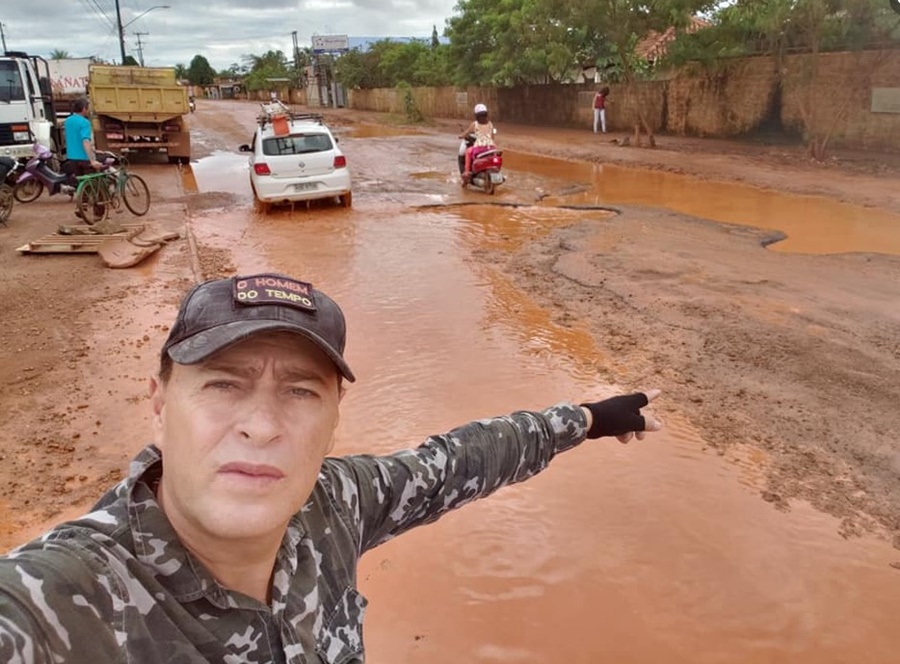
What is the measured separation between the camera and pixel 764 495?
12.7 feet

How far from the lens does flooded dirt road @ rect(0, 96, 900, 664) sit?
3090 millimetres

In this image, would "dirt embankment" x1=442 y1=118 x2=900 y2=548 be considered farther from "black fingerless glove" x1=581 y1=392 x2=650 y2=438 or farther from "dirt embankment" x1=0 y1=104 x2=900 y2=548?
"black fingerless glove" x1=581 y1=392 x2=650 y2=438

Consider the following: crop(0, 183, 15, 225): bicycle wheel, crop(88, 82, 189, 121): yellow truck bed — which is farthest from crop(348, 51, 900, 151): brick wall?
crop(0, 183, 15, 225): bicycle wheel

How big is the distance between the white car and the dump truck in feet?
→ 25.4

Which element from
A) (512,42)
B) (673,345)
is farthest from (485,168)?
(512,42)

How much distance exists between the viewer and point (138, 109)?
59.3ft

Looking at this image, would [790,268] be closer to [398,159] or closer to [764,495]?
[764,495]

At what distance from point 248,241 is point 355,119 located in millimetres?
31933

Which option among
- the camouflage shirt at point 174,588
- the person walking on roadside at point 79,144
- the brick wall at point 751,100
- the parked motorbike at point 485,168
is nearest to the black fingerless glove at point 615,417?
the camouflage shirt at point 174,588

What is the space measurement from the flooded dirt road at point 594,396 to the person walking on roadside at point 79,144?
59.5 inches

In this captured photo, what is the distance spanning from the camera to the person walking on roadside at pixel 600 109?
25.1 meters

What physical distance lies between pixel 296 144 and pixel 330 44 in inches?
2624

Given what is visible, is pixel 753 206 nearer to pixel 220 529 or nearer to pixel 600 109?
pixel 220 529

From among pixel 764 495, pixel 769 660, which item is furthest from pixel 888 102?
pixel 769 660
